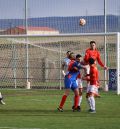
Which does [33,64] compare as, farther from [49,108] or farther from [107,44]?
[49,108]

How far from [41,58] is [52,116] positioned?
15.9m

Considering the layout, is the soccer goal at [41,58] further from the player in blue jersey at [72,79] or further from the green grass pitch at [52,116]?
the player in blue jersey at [72,79]

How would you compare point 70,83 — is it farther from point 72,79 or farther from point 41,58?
point 41,58

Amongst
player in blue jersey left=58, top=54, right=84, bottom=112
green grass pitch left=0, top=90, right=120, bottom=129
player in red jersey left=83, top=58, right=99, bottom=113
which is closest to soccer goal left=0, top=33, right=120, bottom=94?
green grass pitch left=0, top=90, right=120, bottom=129

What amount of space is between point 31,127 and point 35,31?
2132cm

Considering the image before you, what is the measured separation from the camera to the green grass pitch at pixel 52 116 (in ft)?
49.3

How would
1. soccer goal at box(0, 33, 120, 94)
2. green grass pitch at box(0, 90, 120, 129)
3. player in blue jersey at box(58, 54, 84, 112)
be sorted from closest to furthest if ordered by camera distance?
green grass pitch at box(0, 90, 120, 129) → player in blue jersey at box(58, 54, 84, 112) → soccer goal at box(0, 33, 120, 94)

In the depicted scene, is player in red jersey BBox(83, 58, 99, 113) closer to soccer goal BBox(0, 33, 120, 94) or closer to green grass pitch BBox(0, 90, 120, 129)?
green grass pitch BBox(0, 90, 120, 129)

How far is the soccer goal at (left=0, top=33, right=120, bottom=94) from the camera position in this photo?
3180 cm

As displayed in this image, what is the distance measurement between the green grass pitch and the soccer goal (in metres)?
7.80

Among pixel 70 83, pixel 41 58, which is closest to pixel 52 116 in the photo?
pixel 70 83

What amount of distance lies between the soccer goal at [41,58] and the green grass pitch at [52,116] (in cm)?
780

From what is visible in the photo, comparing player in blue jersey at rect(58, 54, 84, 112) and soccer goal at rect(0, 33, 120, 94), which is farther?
soccer goal at rect(0, 33, 120, 94)

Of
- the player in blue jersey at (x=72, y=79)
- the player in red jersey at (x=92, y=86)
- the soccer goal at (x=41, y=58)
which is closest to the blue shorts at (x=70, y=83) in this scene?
the player in blue jersey at (x=72, y=79)
